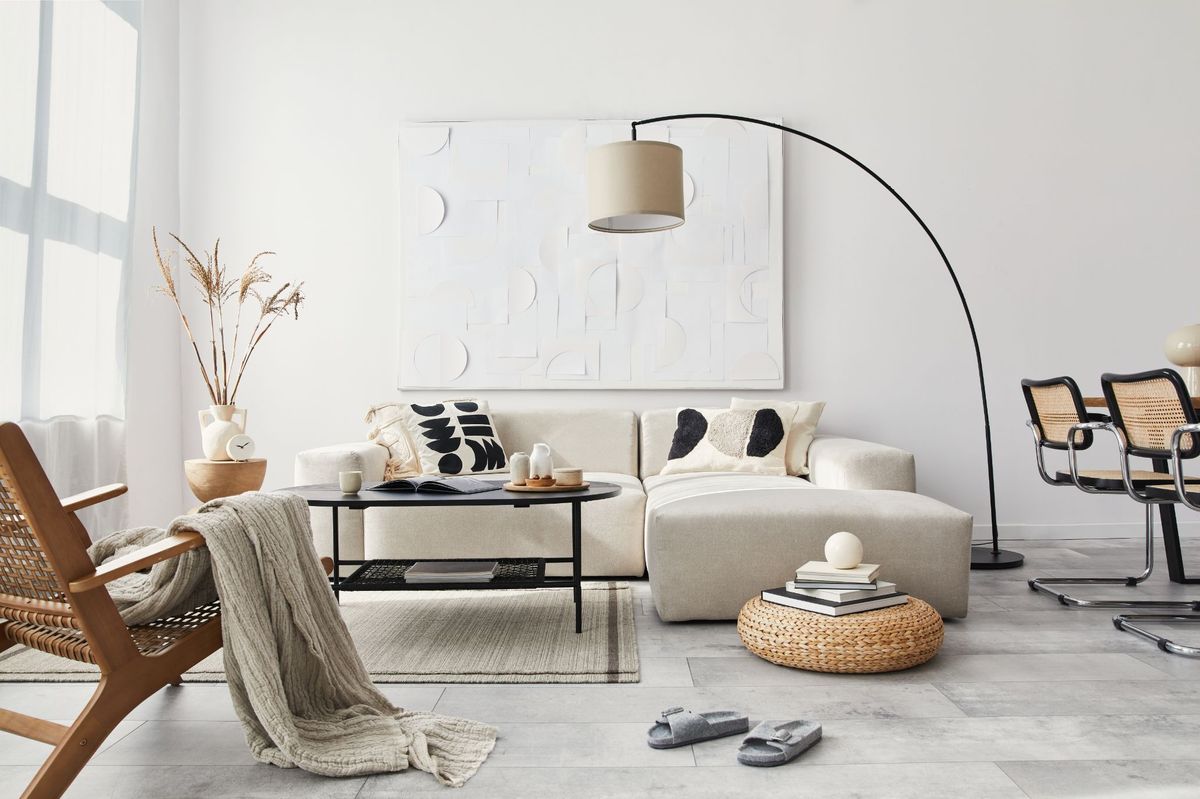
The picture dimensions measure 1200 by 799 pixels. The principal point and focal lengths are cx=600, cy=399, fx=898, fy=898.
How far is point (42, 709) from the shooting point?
2.25m

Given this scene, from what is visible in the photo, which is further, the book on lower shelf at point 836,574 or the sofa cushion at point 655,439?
the sofa cushion at point 655,439

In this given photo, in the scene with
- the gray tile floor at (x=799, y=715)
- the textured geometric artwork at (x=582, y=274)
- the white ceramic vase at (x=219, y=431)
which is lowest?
the gray tile floor at (x=799, y=715)

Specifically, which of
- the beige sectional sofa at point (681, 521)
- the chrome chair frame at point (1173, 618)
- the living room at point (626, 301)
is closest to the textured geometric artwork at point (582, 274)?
the living room at point (626, 301)

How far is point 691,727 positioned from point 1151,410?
1742mm

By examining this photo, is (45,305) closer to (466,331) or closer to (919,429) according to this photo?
(466,331)

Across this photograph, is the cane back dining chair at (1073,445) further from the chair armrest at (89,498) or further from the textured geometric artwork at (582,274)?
the chair armrest at (89,498)

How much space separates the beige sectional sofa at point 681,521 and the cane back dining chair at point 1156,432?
541mm

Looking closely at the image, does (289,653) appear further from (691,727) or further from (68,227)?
(68,227)

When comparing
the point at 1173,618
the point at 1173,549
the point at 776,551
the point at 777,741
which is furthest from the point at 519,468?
the point at 1173,549

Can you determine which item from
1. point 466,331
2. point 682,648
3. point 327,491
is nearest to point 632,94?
point 466,331

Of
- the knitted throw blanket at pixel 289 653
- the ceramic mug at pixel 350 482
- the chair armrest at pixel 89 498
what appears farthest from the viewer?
the ceramic mug at pixel 350 482

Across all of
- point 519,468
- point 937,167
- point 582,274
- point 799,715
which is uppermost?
point 937,167

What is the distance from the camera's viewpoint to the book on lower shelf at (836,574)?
256 cm

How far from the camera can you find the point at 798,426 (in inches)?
167
